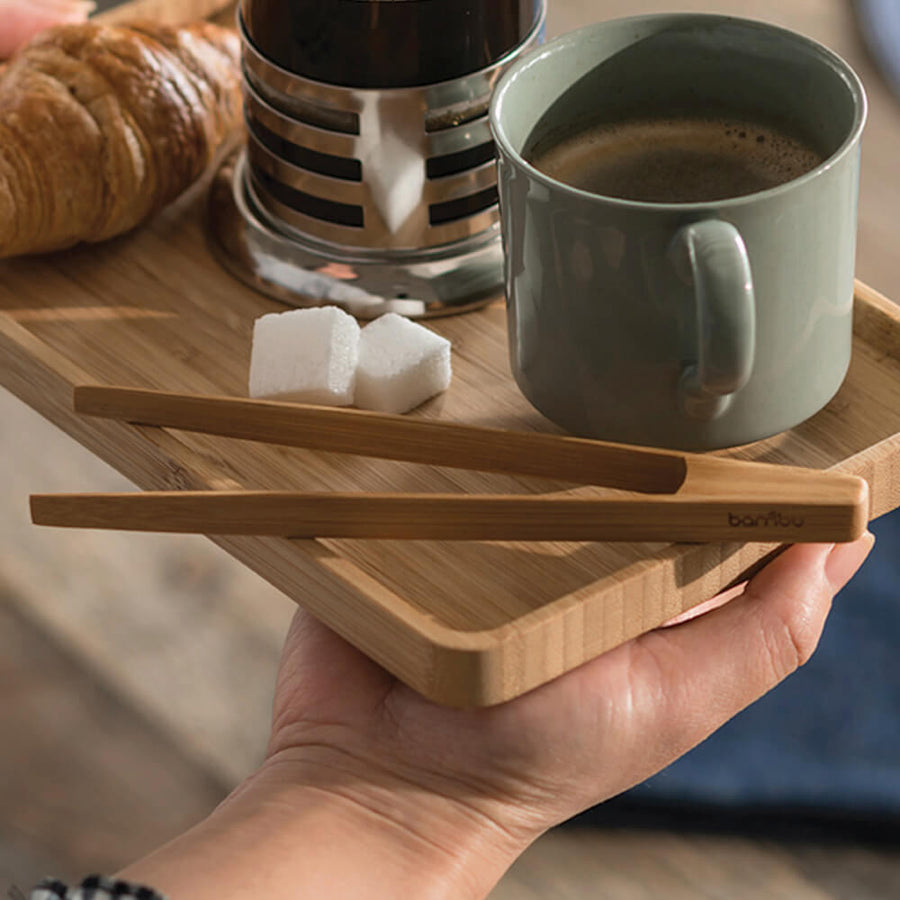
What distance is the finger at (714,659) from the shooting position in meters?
0.62

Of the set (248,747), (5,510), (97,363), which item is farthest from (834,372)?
(5,510)

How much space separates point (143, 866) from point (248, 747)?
0.60 meters

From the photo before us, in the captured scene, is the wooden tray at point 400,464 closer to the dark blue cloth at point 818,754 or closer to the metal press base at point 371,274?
the metal press base at point 371,274

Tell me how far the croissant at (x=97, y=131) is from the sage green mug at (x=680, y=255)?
25 centimetres

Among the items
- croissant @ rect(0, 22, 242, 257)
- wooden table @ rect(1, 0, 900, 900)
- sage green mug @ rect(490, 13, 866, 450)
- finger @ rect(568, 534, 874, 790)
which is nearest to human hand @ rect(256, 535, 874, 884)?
finger @ rect(568, 534, 874, 790)


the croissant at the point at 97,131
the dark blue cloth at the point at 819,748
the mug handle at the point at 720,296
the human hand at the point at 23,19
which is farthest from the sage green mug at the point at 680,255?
the dark blue cloth at the point at 819,748

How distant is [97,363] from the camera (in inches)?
26.3

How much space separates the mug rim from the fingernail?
182 millimetres

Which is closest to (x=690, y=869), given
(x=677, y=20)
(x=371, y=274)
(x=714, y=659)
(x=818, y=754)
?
(x=818, y=754)

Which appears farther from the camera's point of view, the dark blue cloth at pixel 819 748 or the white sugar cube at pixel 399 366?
the dark blue cloth at pixel 819 748

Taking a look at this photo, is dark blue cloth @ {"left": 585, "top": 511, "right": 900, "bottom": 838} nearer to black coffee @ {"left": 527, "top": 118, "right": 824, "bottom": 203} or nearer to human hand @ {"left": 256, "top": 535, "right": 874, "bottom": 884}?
human hand @ {"left": 256, "top": 535, "right": 874, "bottom": 884}

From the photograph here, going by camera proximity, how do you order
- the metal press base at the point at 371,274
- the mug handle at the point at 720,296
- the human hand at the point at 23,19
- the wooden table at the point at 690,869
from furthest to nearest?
the wooden table at the point at 690,869
the human hand at the point at 23,19
the metal press base at the point at 371,274
the mug handle at the point at 720,296

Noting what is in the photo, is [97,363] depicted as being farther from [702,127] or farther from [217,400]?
[702,127]

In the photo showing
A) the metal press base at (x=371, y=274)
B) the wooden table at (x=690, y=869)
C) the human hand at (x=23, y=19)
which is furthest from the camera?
the wooden table at (x=690, y=869)
